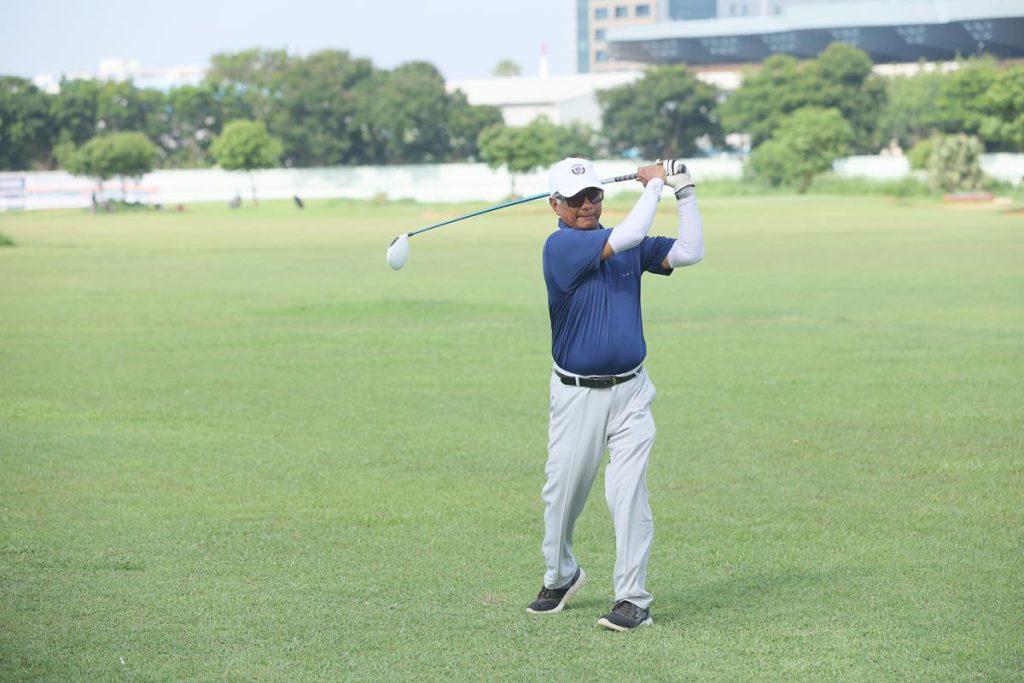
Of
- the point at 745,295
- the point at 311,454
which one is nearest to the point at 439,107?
the point at 745,295

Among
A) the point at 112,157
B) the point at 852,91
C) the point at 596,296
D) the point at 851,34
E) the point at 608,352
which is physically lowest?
the point at 112,157

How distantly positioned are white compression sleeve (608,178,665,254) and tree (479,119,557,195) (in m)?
92.3

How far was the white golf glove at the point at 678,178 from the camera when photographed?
21.6 feet

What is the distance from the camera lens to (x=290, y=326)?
22.0 m

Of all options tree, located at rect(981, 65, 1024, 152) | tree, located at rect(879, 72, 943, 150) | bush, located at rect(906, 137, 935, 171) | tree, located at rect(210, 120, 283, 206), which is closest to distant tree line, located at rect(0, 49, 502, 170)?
tree, located at rect(210, 120, 283, 206)

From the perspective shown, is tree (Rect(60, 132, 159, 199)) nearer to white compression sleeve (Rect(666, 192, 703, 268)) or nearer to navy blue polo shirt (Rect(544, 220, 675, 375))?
navy blue polo shirt (Rect(544, 220, 675, 375))

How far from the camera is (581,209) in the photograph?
6793 millimetres

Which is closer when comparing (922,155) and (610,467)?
(610,467)

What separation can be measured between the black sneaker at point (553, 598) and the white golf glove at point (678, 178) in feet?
6.41

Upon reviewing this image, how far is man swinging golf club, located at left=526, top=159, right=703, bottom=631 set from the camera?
21.8 feet

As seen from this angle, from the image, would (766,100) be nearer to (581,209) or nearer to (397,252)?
(397,252)

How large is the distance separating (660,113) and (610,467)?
109759mm

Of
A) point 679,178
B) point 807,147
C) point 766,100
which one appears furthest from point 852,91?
point 679,178

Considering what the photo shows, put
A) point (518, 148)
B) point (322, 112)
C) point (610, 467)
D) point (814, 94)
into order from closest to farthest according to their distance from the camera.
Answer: point (610, 467), point (518, 148), point (814, 94), point (322, 112)
